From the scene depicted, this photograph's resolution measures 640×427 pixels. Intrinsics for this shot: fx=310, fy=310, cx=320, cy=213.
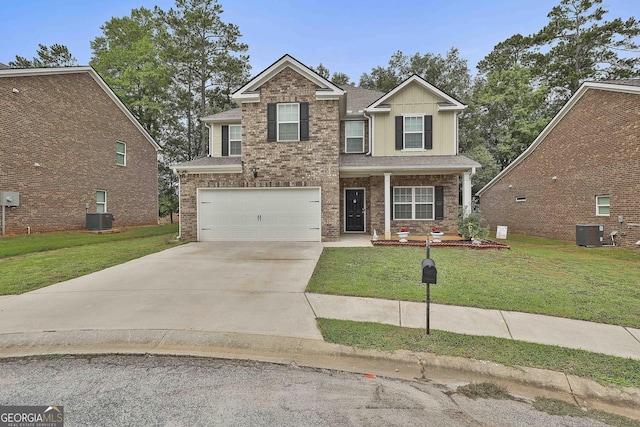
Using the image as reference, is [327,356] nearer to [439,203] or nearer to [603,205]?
[439,203]

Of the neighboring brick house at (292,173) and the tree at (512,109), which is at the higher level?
the tree at (512,109)

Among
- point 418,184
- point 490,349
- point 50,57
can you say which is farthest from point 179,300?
point 50,57

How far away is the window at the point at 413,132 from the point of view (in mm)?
13484

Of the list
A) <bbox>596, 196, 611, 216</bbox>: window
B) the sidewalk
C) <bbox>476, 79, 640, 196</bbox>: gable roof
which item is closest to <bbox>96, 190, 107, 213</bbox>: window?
the sidewalk

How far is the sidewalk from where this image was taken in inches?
144

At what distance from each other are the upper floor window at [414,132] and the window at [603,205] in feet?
21.7

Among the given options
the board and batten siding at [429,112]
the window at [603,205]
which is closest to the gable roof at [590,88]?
the window at [603,205]

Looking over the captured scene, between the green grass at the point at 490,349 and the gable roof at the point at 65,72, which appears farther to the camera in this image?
the gable roof at the point at 65,72

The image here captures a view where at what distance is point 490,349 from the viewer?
344cm

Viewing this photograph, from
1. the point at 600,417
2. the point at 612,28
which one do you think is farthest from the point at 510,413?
the point at 612,28

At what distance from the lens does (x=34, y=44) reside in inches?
1083

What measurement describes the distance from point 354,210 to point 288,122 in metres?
5.10

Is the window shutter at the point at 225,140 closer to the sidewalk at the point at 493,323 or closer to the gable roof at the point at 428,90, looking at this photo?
the gable roof at the point at 428,90

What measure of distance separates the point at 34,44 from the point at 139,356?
37450 millimetres
